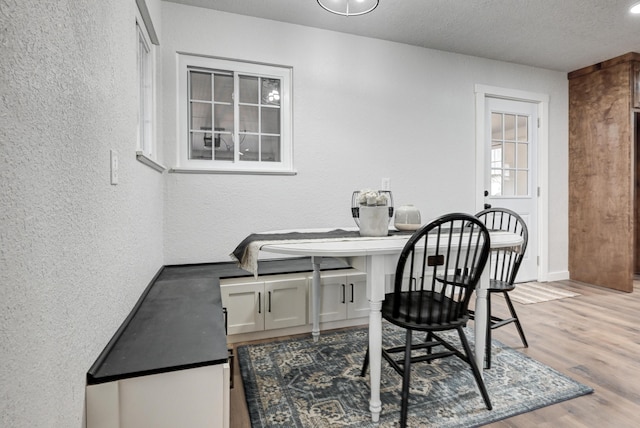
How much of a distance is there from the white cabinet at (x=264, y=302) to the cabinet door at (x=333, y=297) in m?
0.14

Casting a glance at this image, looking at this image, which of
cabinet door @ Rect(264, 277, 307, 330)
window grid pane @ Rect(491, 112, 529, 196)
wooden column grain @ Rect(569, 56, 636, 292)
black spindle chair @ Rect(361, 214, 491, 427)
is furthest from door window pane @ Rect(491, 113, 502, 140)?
cabinet door @ Rect(264, 277, 307, 330)

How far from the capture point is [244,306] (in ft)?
7.82

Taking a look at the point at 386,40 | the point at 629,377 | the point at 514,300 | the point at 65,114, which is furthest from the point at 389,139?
the point at 65,114

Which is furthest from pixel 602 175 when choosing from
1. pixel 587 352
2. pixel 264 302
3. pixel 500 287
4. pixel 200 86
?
pixel 200 86

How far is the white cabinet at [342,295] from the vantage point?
8.37ft

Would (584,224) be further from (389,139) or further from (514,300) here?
(389,139)

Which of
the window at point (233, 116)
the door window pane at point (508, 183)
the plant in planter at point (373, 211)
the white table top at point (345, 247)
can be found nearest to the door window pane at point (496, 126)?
the door window pane at point (508, 183)

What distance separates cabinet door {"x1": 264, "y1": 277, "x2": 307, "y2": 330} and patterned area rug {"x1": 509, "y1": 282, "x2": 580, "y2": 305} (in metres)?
2.23

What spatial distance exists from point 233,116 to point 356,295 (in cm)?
182

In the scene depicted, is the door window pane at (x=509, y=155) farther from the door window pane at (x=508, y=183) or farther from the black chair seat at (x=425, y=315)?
the black chair seat at (x=425, y=315)

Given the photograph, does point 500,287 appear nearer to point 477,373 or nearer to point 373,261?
point 477,373

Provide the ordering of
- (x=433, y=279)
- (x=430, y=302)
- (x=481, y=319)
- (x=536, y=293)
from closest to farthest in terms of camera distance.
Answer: (x=433, y=279)
(x=430, y=302)
(x=481, y=319)
(x=536, y=293)

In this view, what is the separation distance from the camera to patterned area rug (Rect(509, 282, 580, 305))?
3.36 m

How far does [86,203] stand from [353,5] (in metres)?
2.31
